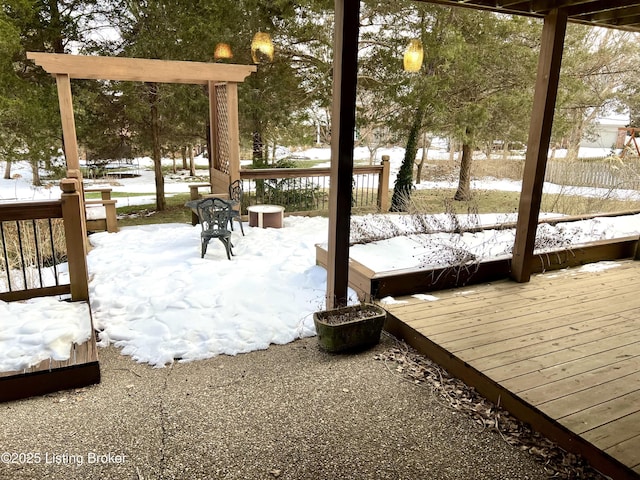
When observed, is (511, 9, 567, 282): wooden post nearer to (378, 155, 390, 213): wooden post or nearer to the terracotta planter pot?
the terracotta planter pot

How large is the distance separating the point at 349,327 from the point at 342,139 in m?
1.18

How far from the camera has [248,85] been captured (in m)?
7.91

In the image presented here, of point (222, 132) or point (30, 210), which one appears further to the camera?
point (222, 132)

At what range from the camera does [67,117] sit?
16.9 ft

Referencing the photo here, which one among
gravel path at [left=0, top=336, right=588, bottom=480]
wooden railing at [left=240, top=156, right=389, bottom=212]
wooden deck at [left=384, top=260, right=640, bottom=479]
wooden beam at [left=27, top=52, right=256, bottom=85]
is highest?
wooden beam at [left=27, top=52, right=256, bottom=85]

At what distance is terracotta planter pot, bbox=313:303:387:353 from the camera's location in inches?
107

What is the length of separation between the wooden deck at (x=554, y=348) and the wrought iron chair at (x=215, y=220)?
6.94 feet

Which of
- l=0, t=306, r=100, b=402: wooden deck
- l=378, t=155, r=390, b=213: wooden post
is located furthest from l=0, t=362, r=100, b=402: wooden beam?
l=378, t=155, r=390, b=213: wooden post

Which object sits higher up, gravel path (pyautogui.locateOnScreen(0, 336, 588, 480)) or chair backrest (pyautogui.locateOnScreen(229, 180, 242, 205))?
chair backrest (pyautogui.locateOnScreen(229, 180, 242, 205))

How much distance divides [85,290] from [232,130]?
3479mm

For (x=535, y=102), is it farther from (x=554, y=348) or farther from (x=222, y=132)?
(x=222, y=132)

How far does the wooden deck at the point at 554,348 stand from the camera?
6.23 ft

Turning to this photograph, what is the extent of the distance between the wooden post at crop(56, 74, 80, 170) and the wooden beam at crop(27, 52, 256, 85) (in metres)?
0.11

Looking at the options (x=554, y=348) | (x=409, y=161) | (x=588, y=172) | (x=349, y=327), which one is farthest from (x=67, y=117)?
(x=588, y=172)
